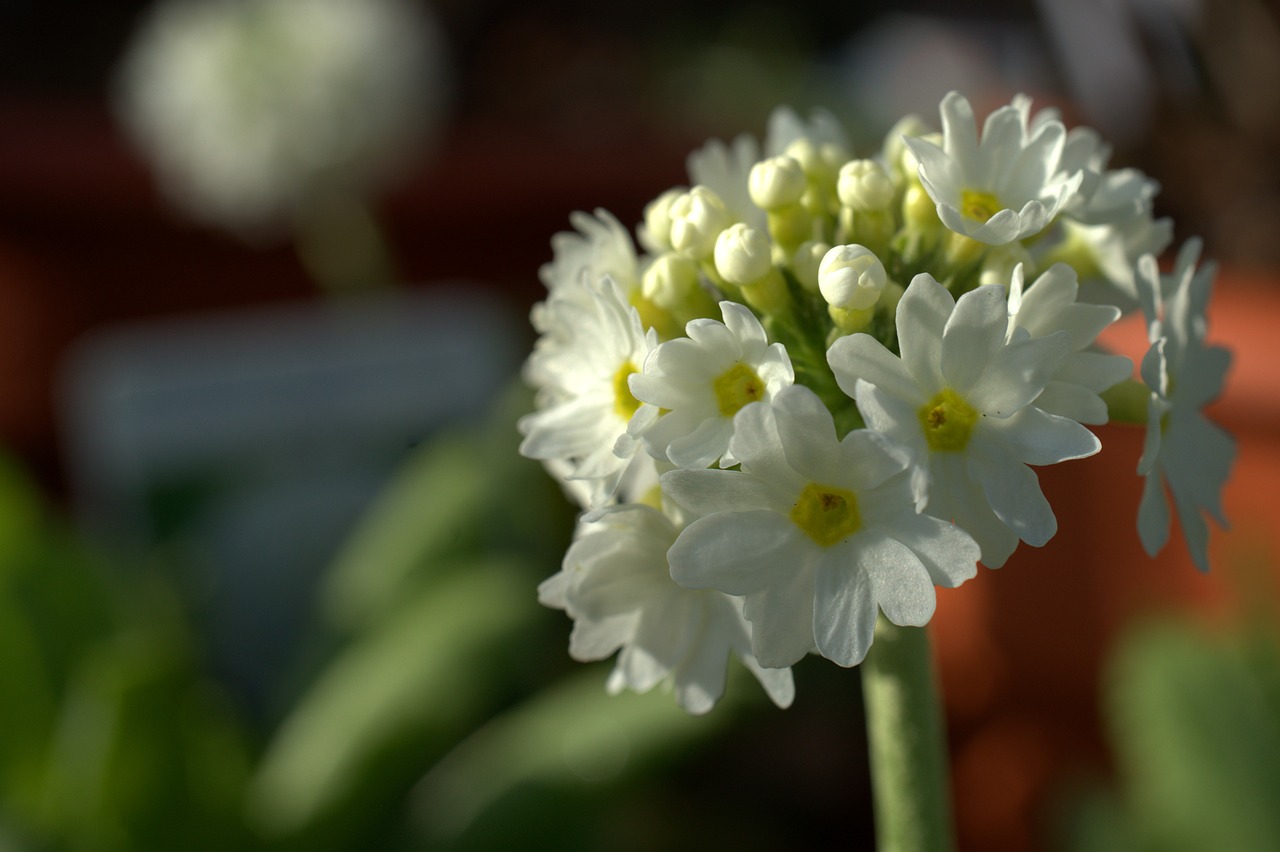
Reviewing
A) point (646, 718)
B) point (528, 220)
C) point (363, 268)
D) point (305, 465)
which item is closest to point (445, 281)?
point (528, 220)

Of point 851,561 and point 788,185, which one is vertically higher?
point 788,185

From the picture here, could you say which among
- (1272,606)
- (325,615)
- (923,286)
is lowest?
(1272,606)

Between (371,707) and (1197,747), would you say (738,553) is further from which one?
(371,707)

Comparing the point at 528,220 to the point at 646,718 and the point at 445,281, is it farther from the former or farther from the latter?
the point at 646,718

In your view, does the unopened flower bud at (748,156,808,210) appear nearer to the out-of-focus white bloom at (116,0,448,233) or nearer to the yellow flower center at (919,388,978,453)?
the yellow flower center at (919,388,978,453)

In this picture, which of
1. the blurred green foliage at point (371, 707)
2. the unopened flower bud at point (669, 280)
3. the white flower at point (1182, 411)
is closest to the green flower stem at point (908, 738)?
the white flower at point (1182, 411)

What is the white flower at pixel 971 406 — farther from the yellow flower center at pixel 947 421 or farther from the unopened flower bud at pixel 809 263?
the unopened flower bud at pixel 809 263

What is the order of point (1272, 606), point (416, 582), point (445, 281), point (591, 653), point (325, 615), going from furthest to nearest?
1. point (445, 281)
2. point (325, 615)
3. point (416, 582)
4. point (1272, 606)
5. point (591, 653)

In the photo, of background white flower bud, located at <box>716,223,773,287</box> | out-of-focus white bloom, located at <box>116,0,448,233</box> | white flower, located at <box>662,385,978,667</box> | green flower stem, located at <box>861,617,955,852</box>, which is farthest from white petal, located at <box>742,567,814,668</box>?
out-of-focus white bloom, located at <box>116,0,448,233</box>
